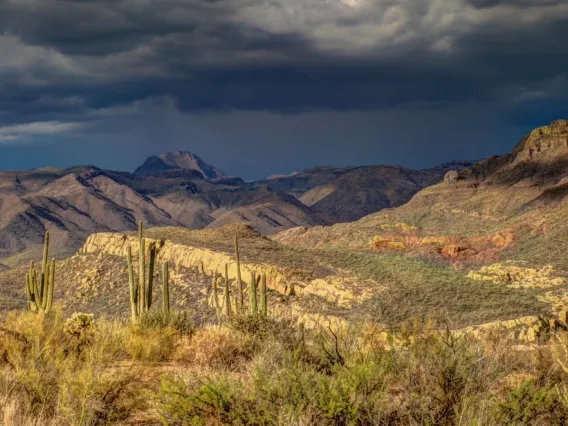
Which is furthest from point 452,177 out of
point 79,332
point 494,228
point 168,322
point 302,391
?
point 302,391

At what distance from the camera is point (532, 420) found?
797cm

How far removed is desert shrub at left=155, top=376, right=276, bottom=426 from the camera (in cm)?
769

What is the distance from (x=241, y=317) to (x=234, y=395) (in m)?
5.93

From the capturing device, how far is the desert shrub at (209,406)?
7688 millimetres

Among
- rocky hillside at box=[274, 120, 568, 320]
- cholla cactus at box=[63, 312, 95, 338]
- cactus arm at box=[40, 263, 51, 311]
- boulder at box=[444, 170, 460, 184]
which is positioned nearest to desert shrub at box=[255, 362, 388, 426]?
cholla cactus at box=[63, 312, 95, 338]

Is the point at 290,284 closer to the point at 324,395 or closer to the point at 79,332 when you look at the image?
the point at 79,332

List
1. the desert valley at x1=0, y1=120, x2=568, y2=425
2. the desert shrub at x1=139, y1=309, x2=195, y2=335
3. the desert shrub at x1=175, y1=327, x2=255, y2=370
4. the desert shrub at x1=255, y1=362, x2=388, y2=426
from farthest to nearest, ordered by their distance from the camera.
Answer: the desert shrub at x1=139, y1=309, x2=195, y2=335
the desert shrub at x1=175, y1=327, x2=255, y2=370
the desert valley at x1=0, y1=120, x2=568, y2=425
the desert shrub at x1=255, y1=362, x2=388, y2=426

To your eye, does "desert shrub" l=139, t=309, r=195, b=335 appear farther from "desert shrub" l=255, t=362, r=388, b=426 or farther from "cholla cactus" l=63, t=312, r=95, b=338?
"desert shrub" l=255, t=362, r=388, b=426

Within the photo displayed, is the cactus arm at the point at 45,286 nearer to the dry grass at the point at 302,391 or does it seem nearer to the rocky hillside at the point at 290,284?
the dry grass at the point at 302,391

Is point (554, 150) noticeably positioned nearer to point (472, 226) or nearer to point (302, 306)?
point (472, 226)

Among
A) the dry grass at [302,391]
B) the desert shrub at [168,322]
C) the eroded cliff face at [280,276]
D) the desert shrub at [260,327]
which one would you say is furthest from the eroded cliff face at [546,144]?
the dry grass at [302,391]

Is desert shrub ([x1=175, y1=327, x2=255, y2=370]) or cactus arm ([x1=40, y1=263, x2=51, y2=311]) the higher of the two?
cactus arm ([x1=40, y1=263, x2=51, y2=311])

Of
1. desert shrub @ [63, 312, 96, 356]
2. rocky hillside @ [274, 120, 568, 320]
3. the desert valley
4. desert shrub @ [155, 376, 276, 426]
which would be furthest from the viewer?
rocky hillside @ [274, 120, 568, 320]

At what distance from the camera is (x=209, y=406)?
25.7ft
